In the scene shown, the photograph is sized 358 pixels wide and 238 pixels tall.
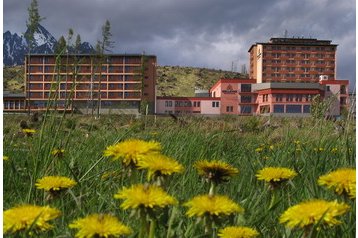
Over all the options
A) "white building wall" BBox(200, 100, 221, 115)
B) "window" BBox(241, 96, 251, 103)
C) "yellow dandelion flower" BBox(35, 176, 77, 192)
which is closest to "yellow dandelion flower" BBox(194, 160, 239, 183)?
"yellow dandelion flower" BBox(35, 176, 77, 192)

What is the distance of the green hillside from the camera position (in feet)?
303

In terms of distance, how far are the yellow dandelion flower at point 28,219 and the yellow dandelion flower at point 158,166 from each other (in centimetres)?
20

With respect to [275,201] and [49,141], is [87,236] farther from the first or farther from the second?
[49,141]

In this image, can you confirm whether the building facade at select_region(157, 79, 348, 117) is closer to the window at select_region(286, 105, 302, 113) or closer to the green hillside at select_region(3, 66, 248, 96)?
the window at select_region(286, 105, 302, 113)

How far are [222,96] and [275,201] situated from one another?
74.5m

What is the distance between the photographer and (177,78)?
105 meters

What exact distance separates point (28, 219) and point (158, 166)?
27 centimetres

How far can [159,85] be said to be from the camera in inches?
3888

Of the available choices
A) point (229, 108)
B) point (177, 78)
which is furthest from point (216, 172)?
point (177, 78)

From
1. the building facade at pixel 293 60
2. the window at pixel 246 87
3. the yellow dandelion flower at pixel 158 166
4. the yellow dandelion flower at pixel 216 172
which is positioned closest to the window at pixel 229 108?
the window at pixel 246 87

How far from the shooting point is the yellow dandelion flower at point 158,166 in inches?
40.3

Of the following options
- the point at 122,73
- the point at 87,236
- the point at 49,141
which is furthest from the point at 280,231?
the point at 122,73

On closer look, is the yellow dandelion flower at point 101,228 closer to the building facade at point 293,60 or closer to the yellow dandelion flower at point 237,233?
the yellow dandelion flower at point 237,233

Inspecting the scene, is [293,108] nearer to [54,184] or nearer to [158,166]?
[54,184]
